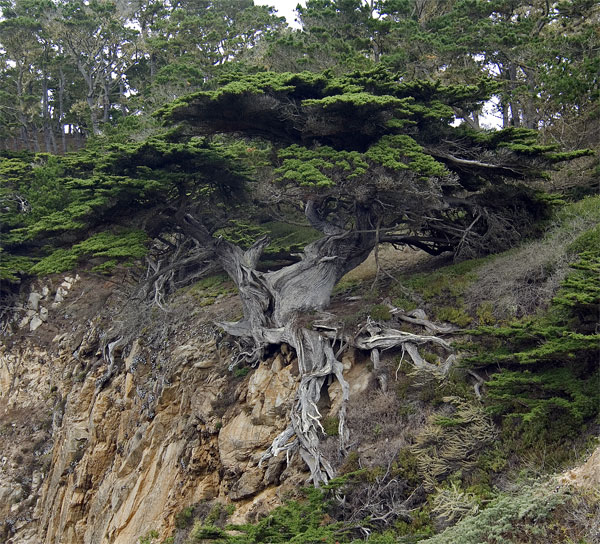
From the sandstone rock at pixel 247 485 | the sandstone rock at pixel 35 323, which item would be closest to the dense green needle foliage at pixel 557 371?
the sandstone rock at pixel 247 485

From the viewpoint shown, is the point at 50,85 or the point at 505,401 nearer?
the point at 505,401

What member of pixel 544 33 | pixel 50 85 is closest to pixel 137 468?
pixel 544 33

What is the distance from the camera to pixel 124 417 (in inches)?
647

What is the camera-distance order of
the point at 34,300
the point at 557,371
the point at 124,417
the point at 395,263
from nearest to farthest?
the point at 557,371
the point at 124,417
the point at 395,263
the point at 34,300

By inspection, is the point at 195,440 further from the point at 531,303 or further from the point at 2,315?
the point at 2,315

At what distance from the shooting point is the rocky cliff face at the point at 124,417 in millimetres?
12508

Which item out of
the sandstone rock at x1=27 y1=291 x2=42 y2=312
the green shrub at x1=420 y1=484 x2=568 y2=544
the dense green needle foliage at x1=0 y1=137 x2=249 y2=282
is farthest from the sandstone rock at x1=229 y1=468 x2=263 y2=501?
the sandstone rock at x1=27 y1=291 x2=42 y2=312

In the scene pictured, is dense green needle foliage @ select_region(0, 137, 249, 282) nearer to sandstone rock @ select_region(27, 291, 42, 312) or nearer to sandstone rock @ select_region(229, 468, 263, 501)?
sandstone rock @ select_region(229, 468, 263, 501)

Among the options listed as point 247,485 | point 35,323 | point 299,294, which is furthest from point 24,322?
point 247,485

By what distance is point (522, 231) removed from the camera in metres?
14.6

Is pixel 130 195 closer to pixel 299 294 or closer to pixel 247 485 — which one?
pixel 299 294

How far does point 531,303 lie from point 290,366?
4711 mm

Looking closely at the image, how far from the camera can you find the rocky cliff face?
12508 mm

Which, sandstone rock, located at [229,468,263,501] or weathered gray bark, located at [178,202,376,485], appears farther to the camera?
weathered gray bark, located at [178,202,376,485]
